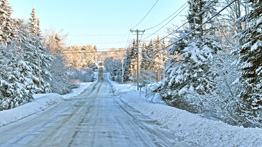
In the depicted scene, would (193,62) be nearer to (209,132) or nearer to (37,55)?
(209,132)

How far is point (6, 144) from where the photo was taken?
6.57 meters

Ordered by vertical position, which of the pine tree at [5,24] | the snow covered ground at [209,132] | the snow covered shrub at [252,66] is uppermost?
the pine tree at [5,24]

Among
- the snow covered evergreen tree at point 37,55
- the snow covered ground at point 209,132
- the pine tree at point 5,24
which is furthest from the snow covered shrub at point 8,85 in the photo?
the snow covered ground at point 209,132

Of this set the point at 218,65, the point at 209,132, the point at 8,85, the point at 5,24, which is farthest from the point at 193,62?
the point at 5,24

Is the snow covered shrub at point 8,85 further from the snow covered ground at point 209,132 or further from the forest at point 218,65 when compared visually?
the snow covered ground at point 209,132

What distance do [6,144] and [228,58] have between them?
1027cm

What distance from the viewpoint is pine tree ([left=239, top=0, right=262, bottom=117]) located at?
8320 millimetres

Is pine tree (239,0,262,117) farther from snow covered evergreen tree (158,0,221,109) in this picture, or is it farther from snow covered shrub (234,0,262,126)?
snow covered evergreen tree (158,0,221,109)

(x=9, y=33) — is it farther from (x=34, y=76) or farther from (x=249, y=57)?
(x=249, y=57)

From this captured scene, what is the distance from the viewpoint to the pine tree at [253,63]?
8.32m

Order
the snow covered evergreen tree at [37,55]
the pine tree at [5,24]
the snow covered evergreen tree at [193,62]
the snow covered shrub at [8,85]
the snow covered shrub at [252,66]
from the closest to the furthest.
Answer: the snow covered shrub at [252,66] → the snow covered evergreen tree at [193,62] → the snow covered shrub at [8,85] → the pine tree at [5,24] → the snow covered evergreen tree at [37,55]

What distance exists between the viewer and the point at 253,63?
875 cm

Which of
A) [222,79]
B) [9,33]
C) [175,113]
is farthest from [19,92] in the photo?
[222,79]

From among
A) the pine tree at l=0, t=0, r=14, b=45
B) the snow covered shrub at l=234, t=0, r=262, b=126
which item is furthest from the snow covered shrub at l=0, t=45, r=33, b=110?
the snow covered shrub at l=234, t=0, r=262, b=126
